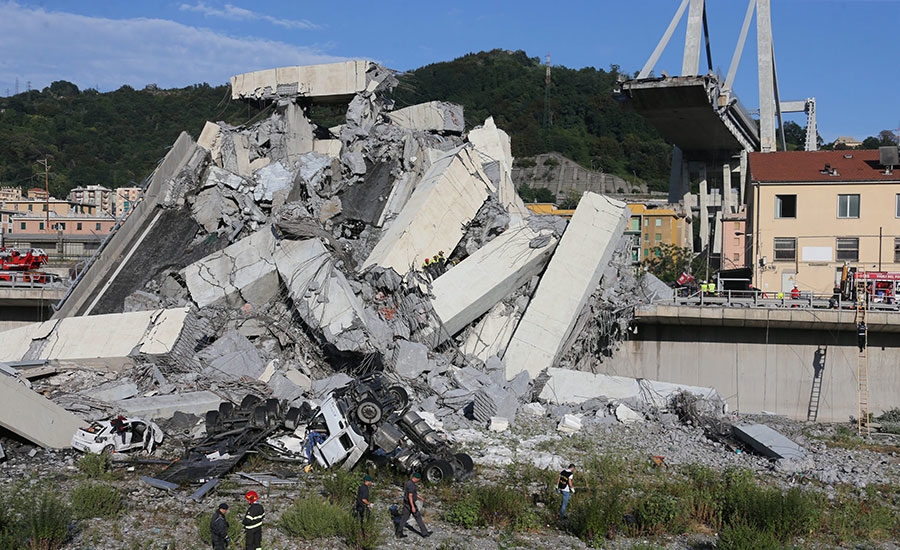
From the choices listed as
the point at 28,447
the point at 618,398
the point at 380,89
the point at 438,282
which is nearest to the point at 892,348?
the point at 618,398

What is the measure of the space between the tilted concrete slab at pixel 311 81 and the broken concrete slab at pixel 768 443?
17.7m

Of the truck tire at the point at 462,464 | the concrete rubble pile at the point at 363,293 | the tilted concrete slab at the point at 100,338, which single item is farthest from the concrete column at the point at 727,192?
the truck tire at the point at 462,464

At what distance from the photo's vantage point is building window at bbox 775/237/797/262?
25281 millimetres

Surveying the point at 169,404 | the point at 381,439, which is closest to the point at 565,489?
the point at 381,439

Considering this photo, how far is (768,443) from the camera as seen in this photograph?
14422 millimetres

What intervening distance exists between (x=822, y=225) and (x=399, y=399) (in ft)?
60.8

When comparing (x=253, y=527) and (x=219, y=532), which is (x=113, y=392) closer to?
(x=219, y=532)

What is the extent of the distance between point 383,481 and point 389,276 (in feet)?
22.4

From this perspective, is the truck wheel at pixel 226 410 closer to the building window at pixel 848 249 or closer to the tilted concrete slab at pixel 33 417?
the tilted concrete slab at pixel 33 417

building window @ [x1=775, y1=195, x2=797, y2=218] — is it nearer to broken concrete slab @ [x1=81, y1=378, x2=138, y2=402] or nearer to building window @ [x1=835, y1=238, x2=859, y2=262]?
building window @ [x1=835, y1=238, x2=859, y2=262]

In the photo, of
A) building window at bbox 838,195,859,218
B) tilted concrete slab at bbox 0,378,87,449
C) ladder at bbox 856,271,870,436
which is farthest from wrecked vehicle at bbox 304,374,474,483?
building window at bbox 838,195,859,218

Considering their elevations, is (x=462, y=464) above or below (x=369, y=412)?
below

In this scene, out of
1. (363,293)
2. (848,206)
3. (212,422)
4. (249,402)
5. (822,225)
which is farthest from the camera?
(822,225)

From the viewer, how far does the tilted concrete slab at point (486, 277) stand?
1861cm
